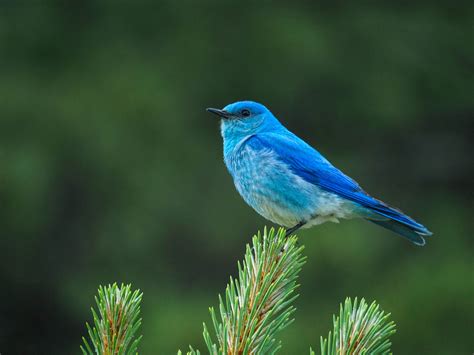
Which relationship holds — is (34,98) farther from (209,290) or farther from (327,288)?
(327,288)

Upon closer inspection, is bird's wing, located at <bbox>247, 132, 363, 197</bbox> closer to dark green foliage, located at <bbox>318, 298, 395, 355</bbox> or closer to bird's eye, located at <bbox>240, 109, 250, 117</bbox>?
bird's eye, located at <bbox>240, 109, 250, 117</bbox>

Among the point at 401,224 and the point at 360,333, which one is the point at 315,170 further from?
the point at 360,333

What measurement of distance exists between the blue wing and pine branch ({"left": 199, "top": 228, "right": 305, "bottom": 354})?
1627 millimetres

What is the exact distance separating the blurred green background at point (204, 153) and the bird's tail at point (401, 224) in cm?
476

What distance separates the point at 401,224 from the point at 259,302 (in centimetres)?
199

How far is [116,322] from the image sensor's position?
2.05 metres

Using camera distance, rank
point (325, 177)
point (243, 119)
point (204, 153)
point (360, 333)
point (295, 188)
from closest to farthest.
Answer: point (360, 333)
point (295, 188)
point (325, 177)
point (243, 119)
point (204, 153)

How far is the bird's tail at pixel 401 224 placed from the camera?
3.88 m

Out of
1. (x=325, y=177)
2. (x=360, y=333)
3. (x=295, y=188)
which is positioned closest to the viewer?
(x=360, y=333)

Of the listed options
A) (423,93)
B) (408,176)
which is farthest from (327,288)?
(423,93)

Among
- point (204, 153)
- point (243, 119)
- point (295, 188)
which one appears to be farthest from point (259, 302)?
point (204, 153)

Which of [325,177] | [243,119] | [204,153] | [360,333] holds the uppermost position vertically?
[204,153]

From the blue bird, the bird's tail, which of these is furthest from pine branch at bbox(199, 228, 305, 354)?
the bird's tail

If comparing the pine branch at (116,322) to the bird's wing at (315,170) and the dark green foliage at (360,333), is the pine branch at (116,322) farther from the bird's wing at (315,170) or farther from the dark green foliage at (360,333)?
the bird's wing at (315,170)
